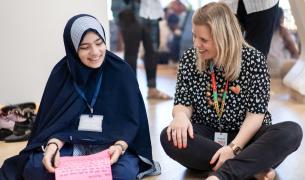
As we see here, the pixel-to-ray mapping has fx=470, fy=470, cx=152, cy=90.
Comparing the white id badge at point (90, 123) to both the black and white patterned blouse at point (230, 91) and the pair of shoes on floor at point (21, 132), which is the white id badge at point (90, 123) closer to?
the black and white patterned blouse at point (230, 91)

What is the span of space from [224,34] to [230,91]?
0.77 ft

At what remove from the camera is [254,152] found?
1.62 meters

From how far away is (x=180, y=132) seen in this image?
5.75ft

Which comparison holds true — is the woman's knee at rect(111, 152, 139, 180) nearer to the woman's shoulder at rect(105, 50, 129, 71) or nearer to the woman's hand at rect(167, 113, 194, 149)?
the woman's hand at rect(167, 113, 194, 149)

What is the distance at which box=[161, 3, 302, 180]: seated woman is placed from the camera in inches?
65.0

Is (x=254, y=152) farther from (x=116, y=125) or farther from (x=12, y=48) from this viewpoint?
Result: (x=12, y=48)

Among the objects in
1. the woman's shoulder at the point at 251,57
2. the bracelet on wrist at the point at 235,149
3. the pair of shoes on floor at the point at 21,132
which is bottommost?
the pair of shoes on floor at the point at 21,132

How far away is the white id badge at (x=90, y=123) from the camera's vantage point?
183cm

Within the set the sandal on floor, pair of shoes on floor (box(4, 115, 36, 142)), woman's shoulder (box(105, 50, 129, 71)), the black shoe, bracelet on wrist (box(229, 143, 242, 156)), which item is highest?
woman's shoulder (box(105, 50, 129, 71))

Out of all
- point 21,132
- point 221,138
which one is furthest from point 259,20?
point 21,132

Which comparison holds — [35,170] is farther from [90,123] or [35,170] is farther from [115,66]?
[115,66]

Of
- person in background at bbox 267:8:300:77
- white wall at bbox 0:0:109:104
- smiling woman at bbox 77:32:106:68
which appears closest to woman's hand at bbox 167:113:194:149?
smiling woman at bbox 77:32:106:68

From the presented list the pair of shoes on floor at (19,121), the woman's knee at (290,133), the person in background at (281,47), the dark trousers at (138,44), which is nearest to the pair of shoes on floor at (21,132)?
the pair of shoes on floor at (19,121)


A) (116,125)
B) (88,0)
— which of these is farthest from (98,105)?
(88,0)
